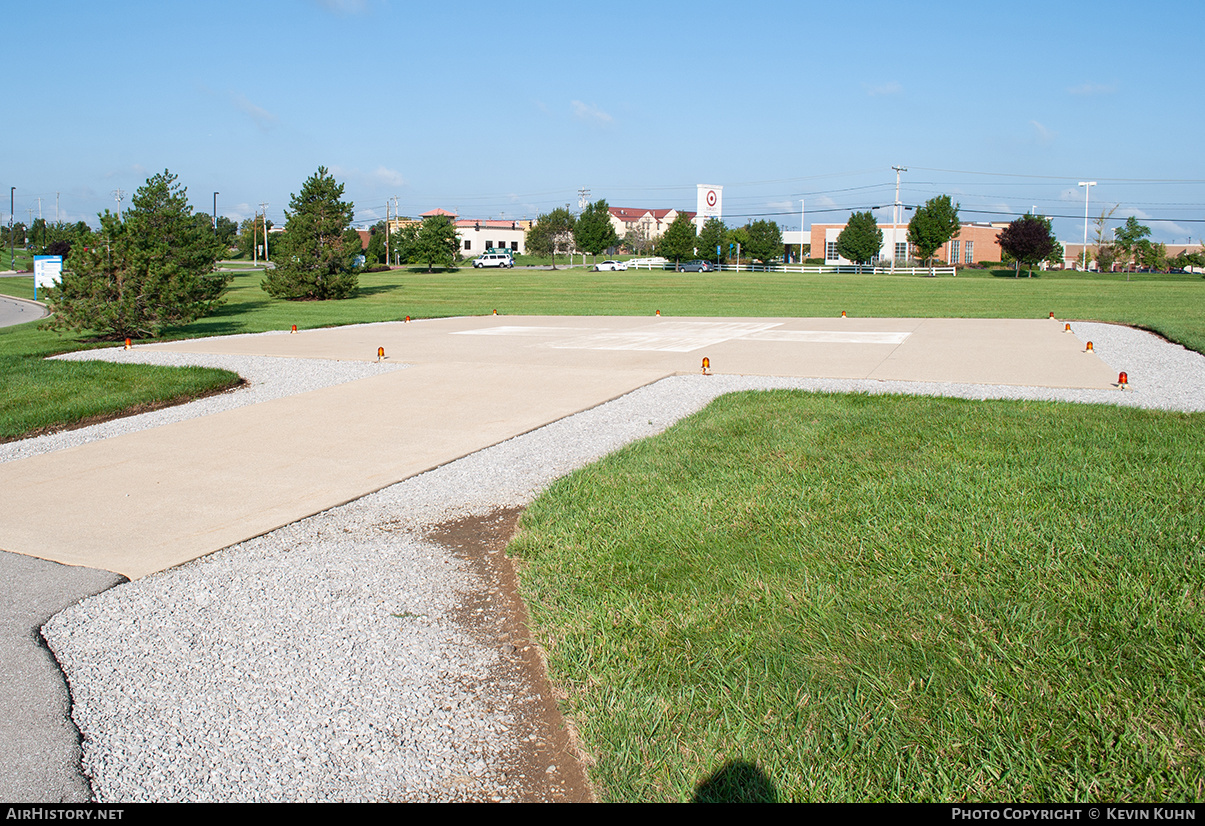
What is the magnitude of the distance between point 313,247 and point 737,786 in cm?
3844

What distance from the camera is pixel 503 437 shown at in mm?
8516

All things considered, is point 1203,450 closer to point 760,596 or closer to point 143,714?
point 760,596

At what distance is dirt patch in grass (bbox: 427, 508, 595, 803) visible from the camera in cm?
303

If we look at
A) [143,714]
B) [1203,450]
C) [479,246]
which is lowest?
[143,714]

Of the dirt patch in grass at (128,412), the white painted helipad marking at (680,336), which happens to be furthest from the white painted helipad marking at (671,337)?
the dirt patch in grass at (128,412)

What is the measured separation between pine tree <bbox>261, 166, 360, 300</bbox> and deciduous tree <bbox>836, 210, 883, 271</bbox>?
58.9 m

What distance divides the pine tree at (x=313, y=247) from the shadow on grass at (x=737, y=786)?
124 ft

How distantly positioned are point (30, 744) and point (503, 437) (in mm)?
5539

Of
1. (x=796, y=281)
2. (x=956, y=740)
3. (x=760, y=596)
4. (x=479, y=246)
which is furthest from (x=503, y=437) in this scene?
(x=479, y=246)

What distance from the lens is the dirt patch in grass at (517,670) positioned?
9.95 feet

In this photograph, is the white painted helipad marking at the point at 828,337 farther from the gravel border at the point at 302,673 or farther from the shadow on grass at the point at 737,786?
the shadow on grass at the point at 737,786

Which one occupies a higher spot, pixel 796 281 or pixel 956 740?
pixel 796 281

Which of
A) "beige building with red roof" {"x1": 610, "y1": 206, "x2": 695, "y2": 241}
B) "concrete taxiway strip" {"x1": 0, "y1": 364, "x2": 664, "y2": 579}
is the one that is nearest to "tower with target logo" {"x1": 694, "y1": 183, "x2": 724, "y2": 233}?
"beige building with red roof" {"x1": 610, "y1": 206, "x2": 695, "y2": 241}

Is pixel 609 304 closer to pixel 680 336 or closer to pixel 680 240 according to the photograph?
pixel 680 336
